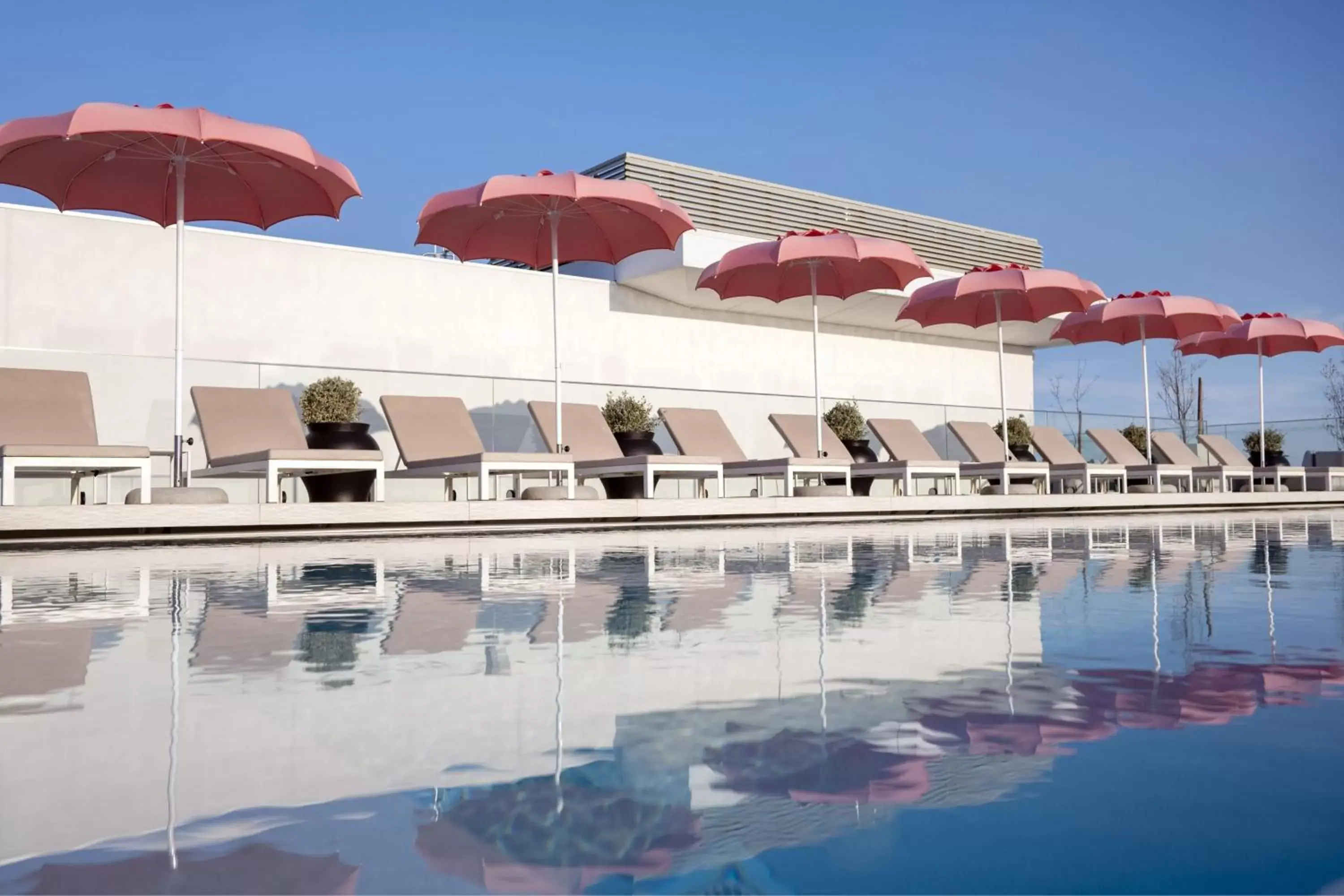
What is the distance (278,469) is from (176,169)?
8.92 ft

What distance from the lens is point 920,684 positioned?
6.34ft

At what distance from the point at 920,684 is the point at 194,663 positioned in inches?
59.4

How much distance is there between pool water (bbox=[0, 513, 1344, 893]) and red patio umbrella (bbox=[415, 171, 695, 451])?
710 cm

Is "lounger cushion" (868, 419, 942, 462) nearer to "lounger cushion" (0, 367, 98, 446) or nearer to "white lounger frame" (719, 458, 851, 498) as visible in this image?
"white lounger frame" (719, 458, 851, 498)

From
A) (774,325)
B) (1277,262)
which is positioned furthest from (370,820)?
(1277,262)

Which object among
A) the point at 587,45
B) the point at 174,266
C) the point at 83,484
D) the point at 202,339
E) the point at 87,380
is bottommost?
the point at 83,484

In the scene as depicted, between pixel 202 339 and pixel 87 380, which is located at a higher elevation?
pixel 202 339

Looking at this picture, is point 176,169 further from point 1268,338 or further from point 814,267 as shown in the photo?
point 1268,338

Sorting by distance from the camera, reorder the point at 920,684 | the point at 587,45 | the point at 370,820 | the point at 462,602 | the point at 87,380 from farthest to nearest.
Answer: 1. the point at 587,45
2. the point at 87,380
3. the point at 462,602
4. the point at 920,684
5. the point at 370,820

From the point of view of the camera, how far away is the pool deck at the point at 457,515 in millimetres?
6906

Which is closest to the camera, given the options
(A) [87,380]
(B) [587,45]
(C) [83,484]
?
(A) [87,380]

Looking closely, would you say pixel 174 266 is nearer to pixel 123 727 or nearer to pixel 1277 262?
pixel 123 727

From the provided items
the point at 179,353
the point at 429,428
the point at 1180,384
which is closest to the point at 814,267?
the point at 429,428

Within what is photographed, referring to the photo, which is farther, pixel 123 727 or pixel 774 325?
pixel 774 325
